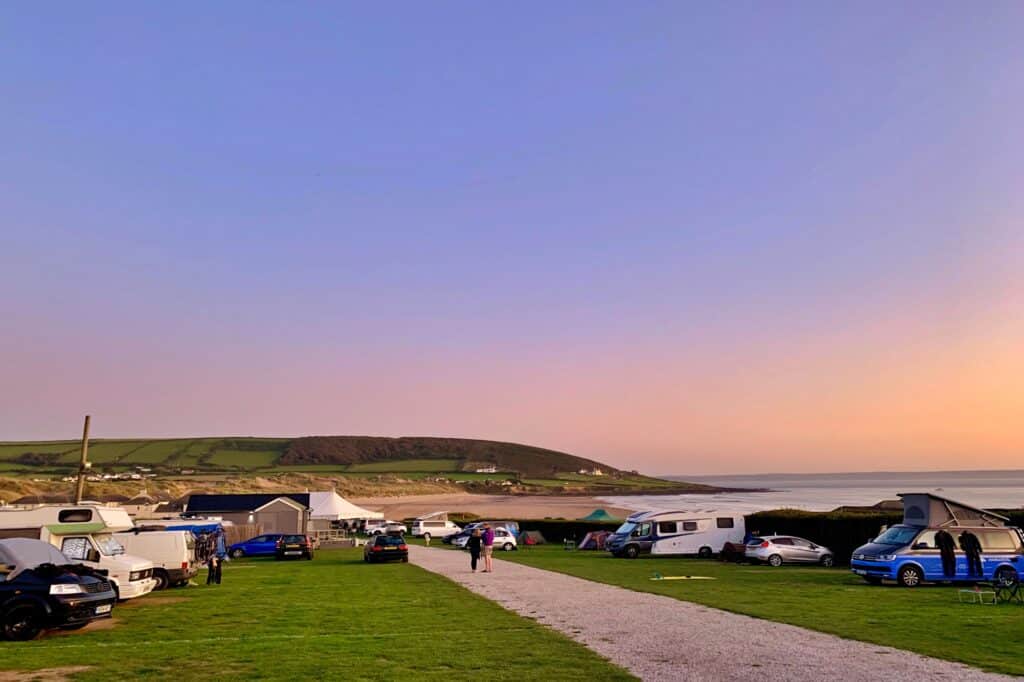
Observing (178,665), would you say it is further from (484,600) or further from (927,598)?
(927,598)

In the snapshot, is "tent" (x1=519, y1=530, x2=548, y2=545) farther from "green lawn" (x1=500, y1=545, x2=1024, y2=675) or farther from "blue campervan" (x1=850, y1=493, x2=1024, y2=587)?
"blue campervan" (x1=850, y1=493, x2=1024, y2=587)

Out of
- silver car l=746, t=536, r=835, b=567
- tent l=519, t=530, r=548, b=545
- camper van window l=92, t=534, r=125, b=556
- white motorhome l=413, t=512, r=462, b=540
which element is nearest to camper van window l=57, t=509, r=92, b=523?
camper van window l=92, t=534, r=125, b=556

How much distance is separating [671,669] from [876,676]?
8.30 feet

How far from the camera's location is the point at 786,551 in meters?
33.4

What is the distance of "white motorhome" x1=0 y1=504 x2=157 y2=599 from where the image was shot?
2055 centimetres

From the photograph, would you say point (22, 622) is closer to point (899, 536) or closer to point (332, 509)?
point (899, 536)

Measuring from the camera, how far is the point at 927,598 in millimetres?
20344

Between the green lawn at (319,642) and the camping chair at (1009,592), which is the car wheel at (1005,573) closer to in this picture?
the camping chair at (1009,592)

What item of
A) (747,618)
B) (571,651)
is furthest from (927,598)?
(571,651)

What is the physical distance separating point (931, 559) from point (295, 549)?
2831 centimetres

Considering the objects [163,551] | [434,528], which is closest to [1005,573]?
[163,551]

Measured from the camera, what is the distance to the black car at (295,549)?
134 ft

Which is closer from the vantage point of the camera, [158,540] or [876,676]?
[876,676]

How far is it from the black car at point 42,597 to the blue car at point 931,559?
780 inches
